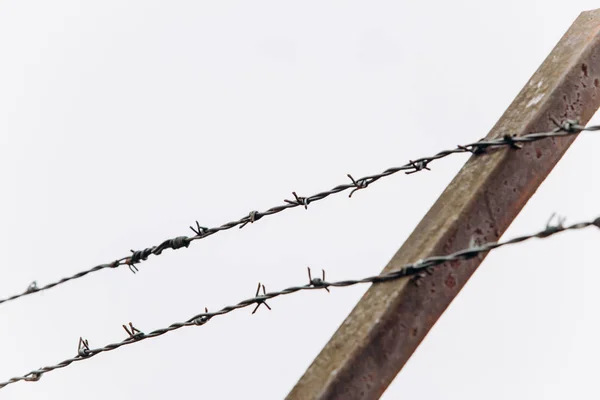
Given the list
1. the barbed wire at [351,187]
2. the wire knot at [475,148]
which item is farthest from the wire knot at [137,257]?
the wire knot at [475,148]

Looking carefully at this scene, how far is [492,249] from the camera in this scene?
3072 millimetres

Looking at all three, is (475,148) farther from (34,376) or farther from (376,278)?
(34,376)

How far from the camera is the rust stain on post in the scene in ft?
10.1

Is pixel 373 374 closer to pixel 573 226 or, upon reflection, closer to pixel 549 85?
pixel 573 226

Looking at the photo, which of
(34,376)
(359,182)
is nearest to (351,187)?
(359,182)

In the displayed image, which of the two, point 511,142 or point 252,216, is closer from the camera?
point 511,142

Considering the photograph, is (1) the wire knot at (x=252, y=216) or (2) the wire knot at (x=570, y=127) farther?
(1) the wire knot at (x=252, y=216)

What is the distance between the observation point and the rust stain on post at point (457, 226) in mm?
3070

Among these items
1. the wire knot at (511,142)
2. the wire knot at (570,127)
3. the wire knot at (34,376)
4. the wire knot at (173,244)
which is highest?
the wire knot at (570,127)

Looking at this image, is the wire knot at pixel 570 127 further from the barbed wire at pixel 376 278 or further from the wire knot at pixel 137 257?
the wire knot at pixel 137 257

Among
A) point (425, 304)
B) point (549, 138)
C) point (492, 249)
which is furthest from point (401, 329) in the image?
point (549, 138)

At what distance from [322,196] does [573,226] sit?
3.57 ft

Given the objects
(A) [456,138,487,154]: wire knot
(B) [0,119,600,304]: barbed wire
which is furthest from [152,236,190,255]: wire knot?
(A) [456,138,487,154]: wire knot

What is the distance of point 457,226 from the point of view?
3223 millimetres
